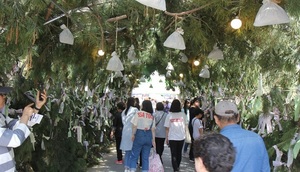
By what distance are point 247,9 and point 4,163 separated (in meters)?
2.49

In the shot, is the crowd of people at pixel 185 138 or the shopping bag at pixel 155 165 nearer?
the crowd of people at pixel 185 138

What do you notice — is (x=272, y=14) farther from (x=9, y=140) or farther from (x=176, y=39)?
(x=9, y=140)

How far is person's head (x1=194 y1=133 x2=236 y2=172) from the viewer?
169 cm

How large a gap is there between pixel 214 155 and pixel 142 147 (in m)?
5.14

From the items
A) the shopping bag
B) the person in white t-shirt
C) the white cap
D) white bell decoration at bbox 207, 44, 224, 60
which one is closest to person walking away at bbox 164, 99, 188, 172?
the shopping bag

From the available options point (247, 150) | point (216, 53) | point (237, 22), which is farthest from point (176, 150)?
point (247, 150)

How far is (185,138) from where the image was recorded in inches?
312

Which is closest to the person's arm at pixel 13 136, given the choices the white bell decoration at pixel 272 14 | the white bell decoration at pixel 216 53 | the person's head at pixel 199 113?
the white bell decoration at pixel 272 14

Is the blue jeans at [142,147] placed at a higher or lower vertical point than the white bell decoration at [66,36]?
lower

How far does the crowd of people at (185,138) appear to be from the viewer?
1.73 metres

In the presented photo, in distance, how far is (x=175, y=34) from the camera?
440 cm

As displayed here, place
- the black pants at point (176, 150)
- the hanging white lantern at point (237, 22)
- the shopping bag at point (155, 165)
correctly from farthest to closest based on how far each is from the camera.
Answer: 1. the black pants at point (176, 150)
2. the shopping bag at point (155, 165)
3. the hanging white lantern at point (237, 22)

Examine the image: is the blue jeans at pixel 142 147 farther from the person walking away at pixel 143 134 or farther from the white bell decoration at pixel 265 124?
the white bell decoration at pixel 265 124

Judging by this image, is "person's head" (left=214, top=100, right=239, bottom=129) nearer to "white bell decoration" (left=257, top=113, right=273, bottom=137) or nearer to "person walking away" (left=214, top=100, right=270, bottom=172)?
"person walking away" (left=214, top=100, right=270, bottom=172)
